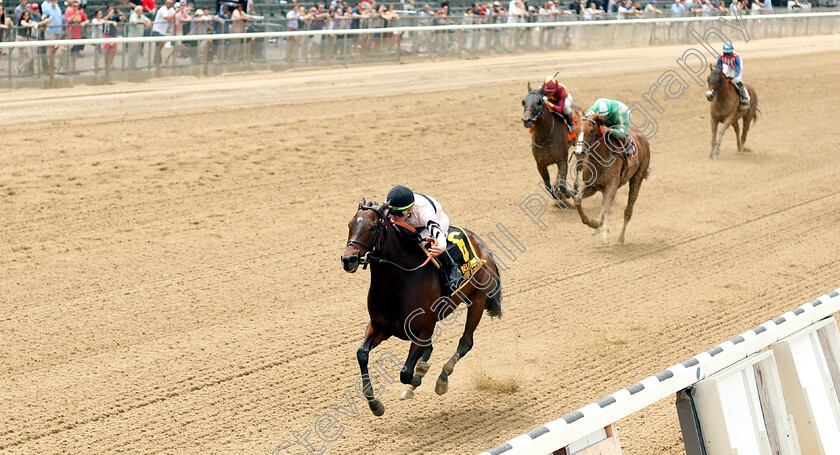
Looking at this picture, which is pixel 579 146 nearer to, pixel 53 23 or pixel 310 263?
pixel 310 263

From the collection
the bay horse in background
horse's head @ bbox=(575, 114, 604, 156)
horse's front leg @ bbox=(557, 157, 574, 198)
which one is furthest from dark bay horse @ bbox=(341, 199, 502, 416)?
horse's front leg @ bbox=(557, 157, 574, 198)

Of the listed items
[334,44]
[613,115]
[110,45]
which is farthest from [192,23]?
[613,115]

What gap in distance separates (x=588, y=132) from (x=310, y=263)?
3.55 meters

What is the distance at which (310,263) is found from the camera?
390 inches

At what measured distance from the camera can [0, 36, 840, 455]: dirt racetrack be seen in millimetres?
6570

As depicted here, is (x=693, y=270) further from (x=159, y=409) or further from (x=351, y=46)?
(x=351, y=46)

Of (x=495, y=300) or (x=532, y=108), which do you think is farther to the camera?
(x=532, y=108)

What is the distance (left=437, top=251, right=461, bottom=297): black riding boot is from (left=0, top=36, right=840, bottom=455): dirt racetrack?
38.3 inches

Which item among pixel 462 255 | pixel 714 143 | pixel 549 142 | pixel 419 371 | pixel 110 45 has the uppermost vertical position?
pixel 110 45

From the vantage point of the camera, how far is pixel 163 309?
8.46m

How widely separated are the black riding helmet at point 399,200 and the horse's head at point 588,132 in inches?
177

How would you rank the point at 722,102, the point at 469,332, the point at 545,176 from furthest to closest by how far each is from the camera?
the point at 722,102 → the point at 545,176 → the point at 469,332

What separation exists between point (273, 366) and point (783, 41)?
30.2 meters

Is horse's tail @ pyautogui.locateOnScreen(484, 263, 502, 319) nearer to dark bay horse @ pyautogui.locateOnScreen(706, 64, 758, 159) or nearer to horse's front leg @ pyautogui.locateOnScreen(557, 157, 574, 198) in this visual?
horse's front leg @ pyautogui.locateOnScreen(557, 157, 574, 198)
